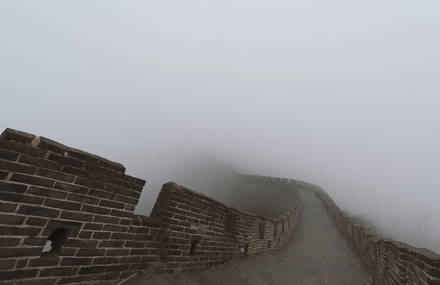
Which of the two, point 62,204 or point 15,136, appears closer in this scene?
point 15,136

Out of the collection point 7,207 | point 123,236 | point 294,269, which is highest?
point 7,207

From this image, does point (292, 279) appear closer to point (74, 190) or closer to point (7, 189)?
point (74, 190)

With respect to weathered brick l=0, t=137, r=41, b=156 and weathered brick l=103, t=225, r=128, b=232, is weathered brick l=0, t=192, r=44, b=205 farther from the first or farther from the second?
weathered brick l=103, t=225, r=128, b=232

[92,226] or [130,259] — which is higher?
[92,226]

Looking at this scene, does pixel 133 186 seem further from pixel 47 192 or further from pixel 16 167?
pixel 16 167

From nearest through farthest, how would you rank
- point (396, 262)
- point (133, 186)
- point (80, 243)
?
1. point (80, 243)
2. point (133, 186)
3. point (396, 262)

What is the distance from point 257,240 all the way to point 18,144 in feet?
20.7

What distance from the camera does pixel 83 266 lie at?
7.88ft

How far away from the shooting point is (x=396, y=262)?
425cm

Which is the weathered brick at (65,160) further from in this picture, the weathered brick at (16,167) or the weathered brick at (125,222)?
the weathered brick at (125,222)

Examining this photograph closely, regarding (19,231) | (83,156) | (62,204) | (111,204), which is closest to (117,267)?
(111,204)

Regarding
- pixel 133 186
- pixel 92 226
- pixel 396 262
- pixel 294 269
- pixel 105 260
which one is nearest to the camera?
pixel 92 226

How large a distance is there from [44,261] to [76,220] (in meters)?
0.42

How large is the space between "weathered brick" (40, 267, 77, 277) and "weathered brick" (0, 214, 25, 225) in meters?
0.55
